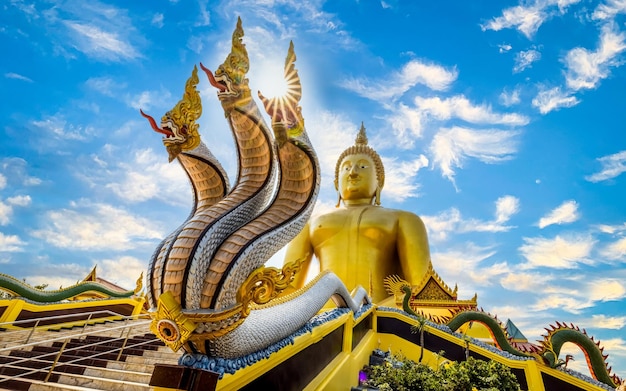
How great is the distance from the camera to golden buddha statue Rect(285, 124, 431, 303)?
11703 mm

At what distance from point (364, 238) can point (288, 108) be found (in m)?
9.14

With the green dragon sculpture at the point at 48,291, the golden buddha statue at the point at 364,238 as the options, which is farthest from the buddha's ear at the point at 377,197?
the green dragon sculpture at the point at 48,291

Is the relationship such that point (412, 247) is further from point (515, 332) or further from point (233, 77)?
point (233, 77)

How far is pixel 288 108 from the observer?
365cm

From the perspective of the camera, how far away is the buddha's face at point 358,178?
44.3ft

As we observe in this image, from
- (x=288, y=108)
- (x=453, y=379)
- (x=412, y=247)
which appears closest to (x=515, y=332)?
(x=412, y=247)

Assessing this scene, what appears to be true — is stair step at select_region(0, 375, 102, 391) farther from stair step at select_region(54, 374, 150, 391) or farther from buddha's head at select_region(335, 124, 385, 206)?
buddha's head at select_region(335, 124, 385, 206)

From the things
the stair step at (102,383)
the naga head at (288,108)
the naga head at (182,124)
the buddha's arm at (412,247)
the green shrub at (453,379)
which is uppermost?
the buddha's arm at (412,247)

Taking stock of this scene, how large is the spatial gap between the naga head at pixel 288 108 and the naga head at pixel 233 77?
208 millimetres

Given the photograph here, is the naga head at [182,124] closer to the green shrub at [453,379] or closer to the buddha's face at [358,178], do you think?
the green shrub at [453,379]

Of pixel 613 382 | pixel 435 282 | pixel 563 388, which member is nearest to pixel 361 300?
pixel 435 282

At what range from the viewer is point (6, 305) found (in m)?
7.75

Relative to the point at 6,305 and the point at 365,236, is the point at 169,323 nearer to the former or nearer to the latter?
the point at 6,305

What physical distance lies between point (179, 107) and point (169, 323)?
1.98 meters
